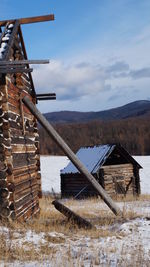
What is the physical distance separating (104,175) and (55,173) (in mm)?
26879

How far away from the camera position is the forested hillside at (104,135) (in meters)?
77.0

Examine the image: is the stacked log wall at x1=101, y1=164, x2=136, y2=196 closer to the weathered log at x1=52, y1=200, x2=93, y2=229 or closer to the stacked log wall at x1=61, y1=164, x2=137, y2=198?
the stacked log wall at x1=61, y1=164, x2=137, y2=198

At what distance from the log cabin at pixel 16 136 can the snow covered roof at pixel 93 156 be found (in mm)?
8267

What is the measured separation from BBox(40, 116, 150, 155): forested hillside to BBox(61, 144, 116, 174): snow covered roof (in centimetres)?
5023

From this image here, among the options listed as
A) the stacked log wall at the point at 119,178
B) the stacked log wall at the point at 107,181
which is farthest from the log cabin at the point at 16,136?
the stacked log wall at the point at 119,178

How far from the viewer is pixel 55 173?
151ft

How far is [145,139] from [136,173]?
60320mm

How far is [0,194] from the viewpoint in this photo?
782 cm

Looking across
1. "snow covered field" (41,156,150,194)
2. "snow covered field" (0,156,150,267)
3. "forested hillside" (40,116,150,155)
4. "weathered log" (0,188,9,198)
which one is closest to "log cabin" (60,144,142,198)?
"snow covered field" (41,156,150,194)

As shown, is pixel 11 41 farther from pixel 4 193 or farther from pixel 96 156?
pixel 96 156

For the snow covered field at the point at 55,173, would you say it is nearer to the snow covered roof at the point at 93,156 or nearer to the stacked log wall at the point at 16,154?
the snow covered roof at the point at 93,156

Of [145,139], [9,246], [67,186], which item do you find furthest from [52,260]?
[145,139]

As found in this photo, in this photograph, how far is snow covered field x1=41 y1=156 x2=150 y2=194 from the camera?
33.5m

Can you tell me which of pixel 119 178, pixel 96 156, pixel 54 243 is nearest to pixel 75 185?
pixel 96 156
